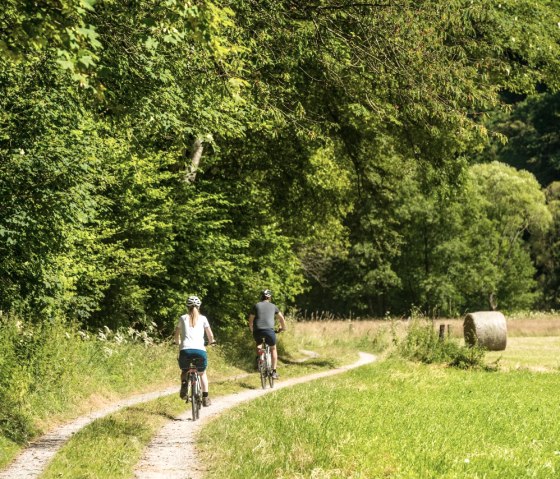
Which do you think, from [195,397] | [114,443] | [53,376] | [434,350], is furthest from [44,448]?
[434,350]

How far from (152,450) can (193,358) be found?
9.14ft

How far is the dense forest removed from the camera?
11258mm

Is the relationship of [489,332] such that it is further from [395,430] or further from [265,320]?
[395,430]

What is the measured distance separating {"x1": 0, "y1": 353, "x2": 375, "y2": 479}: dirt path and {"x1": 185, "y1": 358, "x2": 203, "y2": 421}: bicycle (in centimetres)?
21

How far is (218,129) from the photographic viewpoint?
1797 centimetres

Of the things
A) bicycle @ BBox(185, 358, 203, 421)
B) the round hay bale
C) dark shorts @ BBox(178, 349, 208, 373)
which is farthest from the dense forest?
the round hay bale

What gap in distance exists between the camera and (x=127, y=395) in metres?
16.4

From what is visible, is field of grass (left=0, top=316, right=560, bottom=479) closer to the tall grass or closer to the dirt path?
the dirt path

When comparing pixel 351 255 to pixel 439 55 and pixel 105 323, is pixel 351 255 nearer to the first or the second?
pixel 105 323

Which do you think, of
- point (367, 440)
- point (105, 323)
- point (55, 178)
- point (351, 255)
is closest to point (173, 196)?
point (105, 323)

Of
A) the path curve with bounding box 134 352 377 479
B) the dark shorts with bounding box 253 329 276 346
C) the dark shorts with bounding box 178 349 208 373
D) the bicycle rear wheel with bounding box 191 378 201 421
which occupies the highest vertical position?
the dark shorts with bounding box 253 329 276 346

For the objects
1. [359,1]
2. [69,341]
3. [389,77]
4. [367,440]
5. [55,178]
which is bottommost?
[367,440]

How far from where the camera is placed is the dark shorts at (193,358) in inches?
529

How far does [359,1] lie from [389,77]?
1.39 m
